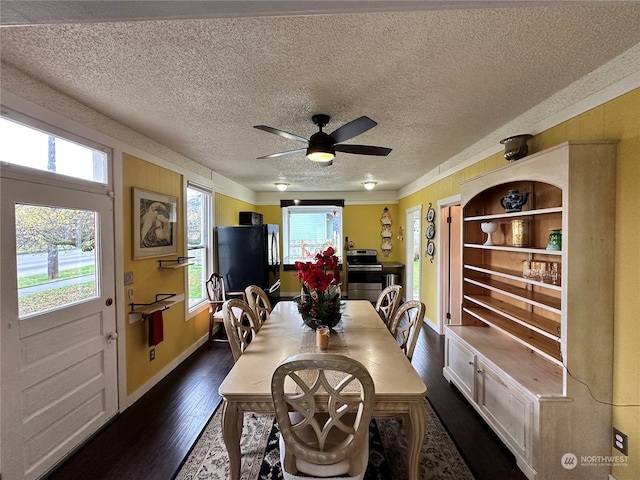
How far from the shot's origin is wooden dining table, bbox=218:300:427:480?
1402mm

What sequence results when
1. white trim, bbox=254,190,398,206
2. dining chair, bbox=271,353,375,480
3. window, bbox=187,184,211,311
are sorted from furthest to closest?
white trim, bbox=254,190,398,206 → window, bbox=187,184,211,311 → dining chair, bbox=271,353,375,480

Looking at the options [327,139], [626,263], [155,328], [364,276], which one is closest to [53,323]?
[155,328]

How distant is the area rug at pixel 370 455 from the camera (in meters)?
1.76

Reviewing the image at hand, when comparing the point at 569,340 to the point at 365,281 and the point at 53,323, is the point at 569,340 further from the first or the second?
the point at 365,281

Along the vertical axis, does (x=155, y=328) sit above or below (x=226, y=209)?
below

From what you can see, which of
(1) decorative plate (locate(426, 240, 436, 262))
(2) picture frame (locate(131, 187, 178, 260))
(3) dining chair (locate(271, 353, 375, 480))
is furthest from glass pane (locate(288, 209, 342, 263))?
(3) dining chair (locate(271, 353, 375, 480))

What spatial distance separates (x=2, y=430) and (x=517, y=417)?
3.01 meters

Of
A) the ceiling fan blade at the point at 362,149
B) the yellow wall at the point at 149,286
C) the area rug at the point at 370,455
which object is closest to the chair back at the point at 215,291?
the yellow wall at the point at 149,286

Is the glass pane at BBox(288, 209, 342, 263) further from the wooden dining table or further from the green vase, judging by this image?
the green vase

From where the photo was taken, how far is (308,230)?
6.67 metres

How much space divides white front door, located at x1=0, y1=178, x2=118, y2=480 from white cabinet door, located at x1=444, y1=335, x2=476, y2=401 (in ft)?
9.73

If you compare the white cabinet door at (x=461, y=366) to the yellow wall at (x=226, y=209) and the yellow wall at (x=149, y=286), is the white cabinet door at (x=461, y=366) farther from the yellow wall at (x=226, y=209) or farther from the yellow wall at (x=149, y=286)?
the yellow wall at (x=226, y=209)

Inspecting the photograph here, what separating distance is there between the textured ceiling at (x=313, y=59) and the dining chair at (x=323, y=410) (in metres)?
1.22

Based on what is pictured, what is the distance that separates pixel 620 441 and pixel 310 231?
5.62 m
